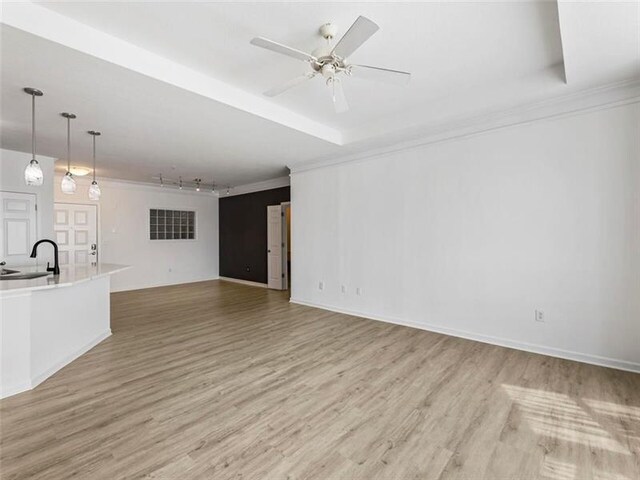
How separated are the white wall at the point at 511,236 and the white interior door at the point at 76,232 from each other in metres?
5.87

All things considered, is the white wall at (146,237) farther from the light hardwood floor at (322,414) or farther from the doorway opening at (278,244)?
the light hardwood floor at (322,414)

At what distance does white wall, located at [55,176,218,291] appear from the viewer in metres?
7.19

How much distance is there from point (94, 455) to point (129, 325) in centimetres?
309

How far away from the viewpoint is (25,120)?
3645 millimetres

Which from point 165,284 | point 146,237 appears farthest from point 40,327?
point 165,284

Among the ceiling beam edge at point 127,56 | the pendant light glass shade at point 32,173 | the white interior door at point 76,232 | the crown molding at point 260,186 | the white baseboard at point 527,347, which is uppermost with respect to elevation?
the ceiling beam edge at point 127,56

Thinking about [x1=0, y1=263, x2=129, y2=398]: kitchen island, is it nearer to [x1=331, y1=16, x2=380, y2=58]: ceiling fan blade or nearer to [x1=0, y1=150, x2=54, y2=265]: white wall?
[x1=0, y1=150, x2=54, y2=265]: white wall

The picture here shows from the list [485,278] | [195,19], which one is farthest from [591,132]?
[195,19]

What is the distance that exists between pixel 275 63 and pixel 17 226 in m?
5.18

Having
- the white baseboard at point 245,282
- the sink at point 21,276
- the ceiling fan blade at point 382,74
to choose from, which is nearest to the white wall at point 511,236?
the ceiling fan blade at point 382,74

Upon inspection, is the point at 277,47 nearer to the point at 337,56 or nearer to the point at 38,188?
the point at 337,56

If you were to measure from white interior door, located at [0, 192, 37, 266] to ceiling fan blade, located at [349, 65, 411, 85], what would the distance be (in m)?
5.80

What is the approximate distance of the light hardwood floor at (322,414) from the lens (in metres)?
1.78

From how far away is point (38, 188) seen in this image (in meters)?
5.16
